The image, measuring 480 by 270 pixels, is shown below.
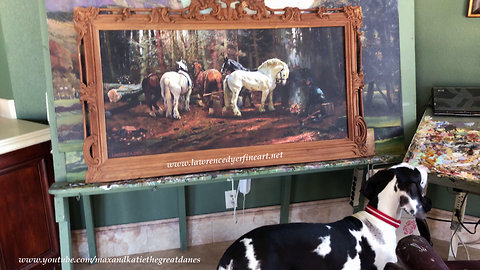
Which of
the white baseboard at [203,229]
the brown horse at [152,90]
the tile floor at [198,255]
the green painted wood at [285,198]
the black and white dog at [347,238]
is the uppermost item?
the brown horse at [152,90]

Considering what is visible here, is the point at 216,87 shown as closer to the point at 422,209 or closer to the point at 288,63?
the point at 288,63

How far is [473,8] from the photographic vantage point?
2.21m

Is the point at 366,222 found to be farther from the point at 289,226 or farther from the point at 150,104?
the point at 150,104

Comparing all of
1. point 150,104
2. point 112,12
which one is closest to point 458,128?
point 150,104

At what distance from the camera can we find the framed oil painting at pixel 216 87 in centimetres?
168

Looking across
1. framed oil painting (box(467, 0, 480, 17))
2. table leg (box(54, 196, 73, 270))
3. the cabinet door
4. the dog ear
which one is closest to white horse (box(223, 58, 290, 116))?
the dog ear

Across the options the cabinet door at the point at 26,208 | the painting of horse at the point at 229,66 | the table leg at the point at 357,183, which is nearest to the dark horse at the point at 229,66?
the painting of horse at the point at 229,66

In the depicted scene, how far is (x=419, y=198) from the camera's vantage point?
1.51m

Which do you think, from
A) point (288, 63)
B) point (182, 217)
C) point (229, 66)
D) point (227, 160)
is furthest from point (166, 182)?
point (288, 63)

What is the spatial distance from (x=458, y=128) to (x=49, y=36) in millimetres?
2011

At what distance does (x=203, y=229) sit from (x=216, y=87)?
3.81 feet

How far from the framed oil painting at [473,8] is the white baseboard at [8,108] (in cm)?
272

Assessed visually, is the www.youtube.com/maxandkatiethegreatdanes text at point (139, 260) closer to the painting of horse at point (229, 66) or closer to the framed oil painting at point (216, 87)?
the framed oil painting at point (216, 87)

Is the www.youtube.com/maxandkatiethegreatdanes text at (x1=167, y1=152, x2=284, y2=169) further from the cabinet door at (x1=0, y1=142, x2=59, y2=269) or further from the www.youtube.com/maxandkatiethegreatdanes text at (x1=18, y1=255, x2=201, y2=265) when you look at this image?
the www.youtube.com/maxandkatiethegreatdanes text at (x1=18, y1=255, x2=201, y2=265)
